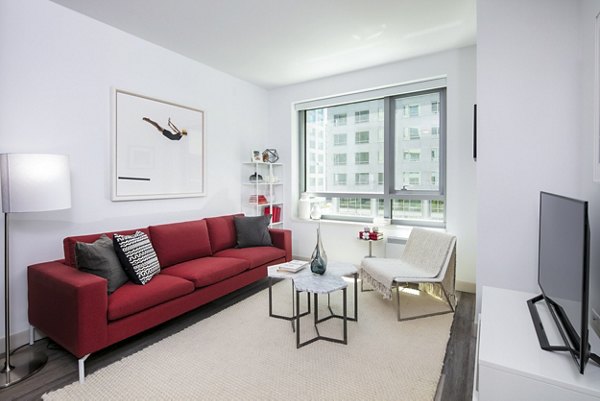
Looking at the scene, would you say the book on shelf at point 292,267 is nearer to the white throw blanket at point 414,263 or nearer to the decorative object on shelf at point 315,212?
the white throw blanket at point 414,263

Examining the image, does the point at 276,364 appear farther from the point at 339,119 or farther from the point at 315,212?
the point at 339,119

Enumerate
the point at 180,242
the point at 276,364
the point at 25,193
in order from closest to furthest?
the point at 25,193, the point at 276,364, the point at 180,242

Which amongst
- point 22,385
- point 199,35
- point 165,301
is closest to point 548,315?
point 165,301

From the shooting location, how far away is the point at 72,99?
2732mm

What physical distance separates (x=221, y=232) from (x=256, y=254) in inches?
21.8

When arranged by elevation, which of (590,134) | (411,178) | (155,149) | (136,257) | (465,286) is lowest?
(465,286)

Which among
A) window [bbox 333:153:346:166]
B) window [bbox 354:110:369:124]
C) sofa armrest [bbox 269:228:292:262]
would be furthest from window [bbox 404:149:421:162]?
sofa armrest [bbox 269:228:292:262]

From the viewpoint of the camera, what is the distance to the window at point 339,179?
4.76 meters

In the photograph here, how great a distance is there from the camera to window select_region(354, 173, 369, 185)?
4539 millimetres

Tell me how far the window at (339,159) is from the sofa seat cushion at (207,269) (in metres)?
2.19

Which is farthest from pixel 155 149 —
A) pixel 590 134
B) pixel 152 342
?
pixel 590 134

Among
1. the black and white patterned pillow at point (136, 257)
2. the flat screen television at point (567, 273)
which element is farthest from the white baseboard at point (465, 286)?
the black and white patterned pillow at point (136, 257)

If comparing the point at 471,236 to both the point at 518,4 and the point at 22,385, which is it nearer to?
the point at 518,4

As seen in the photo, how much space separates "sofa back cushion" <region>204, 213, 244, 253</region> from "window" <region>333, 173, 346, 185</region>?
1707 mm
